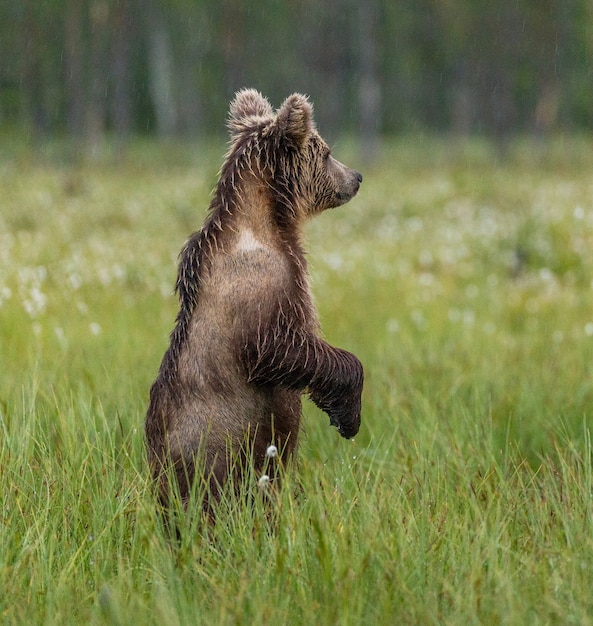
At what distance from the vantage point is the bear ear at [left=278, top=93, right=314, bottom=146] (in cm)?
379

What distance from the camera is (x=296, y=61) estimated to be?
178 ft

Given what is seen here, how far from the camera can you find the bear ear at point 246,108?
425cm

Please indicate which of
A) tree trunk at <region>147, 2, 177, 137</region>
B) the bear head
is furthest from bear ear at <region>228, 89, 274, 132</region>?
tree trunk at <region>147, 2, 177, 137</region>

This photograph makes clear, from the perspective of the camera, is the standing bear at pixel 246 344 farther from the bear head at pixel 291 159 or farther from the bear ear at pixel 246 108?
the bear ear at pixel 246 108

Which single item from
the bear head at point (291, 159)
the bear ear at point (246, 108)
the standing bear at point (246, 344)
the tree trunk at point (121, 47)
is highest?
the tree trunk at point (121, 47)

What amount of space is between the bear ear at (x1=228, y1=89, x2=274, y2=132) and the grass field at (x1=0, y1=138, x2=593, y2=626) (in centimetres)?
147

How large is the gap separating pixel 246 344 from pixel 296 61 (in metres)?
52.9

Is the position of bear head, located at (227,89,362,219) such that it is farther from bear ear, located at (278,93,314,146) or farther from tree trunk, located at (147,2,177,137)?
tree trunk, located at (147,2,177,137)

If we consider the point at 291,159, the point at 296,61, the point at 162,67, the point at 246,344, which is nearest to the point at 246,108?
the point at 291,159

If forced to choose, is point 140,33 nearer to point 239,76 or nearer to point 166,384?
point 239,76

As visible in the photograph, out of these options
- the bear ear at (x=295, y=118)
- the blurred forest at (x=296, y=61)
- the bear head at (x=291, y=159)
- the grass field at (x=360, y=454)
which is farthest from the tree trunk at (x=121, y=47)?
the bear ear at (x=295, y=118)

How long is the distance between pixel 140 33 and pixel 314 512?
48901 millimetres

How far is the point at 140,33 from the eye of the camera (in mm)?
48969

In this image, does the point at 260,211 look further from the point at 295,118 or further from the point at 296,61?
the point at 296,61
